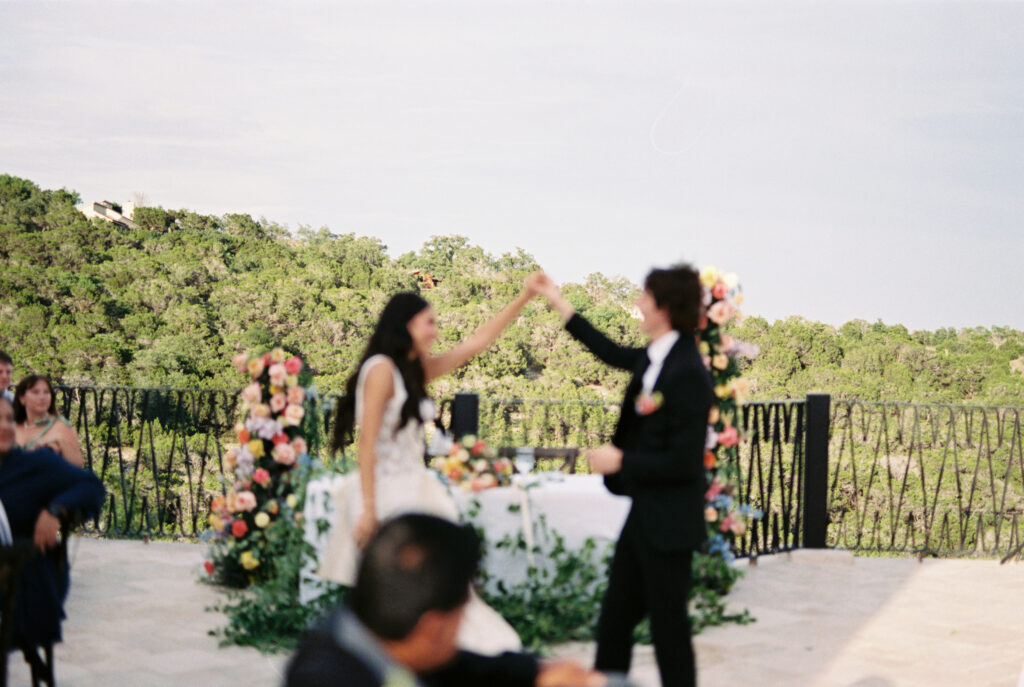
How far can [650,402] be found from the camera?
9.37 ft

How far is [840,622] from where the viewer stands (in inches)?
208

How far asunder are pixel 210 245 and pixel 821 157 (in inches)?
794

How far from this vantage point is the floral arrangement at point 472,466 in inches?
185

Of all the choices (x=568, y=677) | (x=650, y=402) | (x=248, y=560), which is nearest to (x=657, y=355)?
(x=650, y=402)

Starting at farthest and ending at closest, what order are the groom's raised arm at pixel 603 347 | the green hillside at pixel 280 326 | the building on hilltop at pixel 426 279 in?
the building on hilltop at pixel 426 279 < the green hillside at pixel 280 326 < the groom's raised arm at pixel 603 347

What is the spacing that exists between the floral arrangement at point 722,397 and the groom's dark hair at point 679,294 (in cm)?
271

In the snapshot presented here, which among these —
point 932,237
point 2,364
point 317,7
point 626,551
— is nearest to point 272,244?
point 317,7

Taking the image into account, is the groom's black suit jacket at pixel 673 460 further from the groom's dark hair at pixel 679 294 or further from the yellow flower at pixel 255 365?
the yellow flower at pixel 255 365

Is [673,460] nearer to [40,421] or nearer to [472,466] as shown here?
[472,466]

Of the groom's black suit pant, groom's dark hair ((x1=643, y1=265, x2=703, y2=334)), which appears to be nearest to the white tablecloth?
the groom's black suit pant

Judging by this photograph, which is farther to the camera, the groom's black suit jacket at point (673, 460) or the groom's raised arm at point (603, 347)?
the groom's raised arm at point (603, 347)

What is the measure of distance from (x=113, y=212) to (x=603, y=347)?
37989 mm

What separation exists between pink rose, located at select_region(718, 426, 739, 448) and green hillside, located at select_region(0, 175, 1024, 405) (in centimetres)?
2261

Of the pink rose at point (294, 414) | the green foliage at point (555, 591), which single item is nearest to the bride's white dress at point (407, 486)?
the green foliage at point (555, 591)
